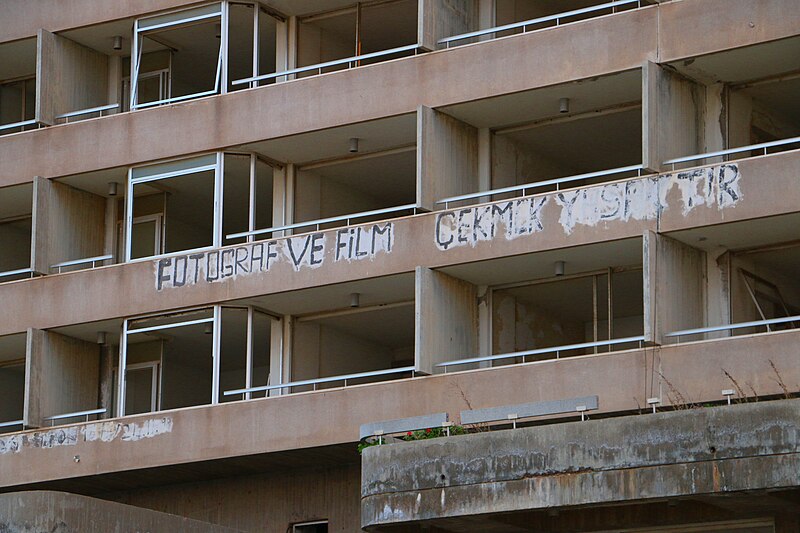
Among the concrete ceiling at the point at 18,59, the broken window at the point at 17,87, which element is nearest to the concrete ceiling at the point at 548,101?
the concrete ceiling at the point at 18,59

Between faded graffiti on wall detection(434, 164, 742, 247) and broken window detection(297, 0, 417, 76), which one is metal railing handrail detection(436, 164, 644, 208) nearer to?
faded graffiti on wall detection(434, 164, 742, 247)

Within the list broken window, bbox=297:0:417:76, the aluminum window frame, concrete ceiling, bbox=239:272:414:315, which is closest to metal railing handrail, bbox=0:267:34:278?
the aluminum window frame

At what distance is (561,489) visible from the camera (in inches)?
994

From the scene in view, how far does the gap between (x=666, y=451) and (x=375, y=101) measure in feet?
40.6

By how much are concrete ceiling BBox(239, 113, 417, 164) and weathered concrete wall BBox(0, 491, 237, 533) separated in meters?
10.4

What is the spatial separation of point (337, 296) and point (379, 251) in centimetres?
166

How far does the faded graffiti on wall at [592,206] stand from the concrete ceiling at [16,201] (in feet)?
33.5

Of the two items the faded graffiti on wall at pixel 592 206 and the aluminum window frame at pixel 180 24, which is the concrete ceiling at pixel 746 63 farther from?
the aluminum window frame at pixel 180 24

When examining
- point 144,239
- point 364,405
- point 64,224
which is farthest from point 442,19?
point 64,224

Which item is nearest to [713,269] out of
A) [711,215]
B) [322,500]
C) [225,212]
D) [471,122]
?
[711,215]

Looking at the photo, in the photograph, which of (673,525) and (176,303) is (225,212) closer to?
(176,303)

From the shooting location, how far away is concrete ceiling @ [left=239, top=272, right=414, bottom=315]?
3453 cm

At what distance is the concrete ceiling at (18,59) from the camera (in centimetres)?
4031

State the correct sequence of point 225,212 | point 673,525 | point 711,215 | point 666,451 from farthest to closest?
point 225,212
point 711,215
point 673,525
point 666,451
